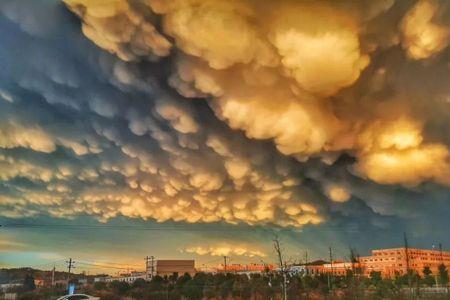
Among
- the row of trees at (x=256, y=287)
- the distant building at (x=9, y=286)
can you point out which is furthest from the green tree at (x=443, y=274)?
the distant building at (x=9, y=286)

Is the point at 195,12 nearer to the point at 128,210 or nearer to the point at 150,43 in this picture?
the point at 150,43

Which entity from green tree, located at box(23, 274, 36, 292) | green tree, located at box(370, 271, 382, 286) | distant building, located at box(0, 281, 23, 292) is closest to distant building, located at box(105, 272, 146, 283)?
green tree, located at box(23, 274, 36, 292)

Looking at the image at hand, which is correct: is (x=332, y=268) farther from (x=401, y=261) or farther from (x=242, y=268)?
(x=242, y=268)

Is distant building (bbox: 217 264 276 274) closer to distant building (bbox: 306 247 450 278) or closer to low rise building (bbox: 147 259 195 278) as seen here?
low rise building (bbox: 147 259 195 278)

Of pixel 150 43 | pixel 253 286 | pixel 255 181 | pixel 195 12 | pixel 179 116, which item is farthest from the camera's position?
pixel 253 286

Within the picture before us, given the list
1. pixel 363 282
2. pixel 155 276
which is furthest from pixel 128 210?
pixel 363 282
